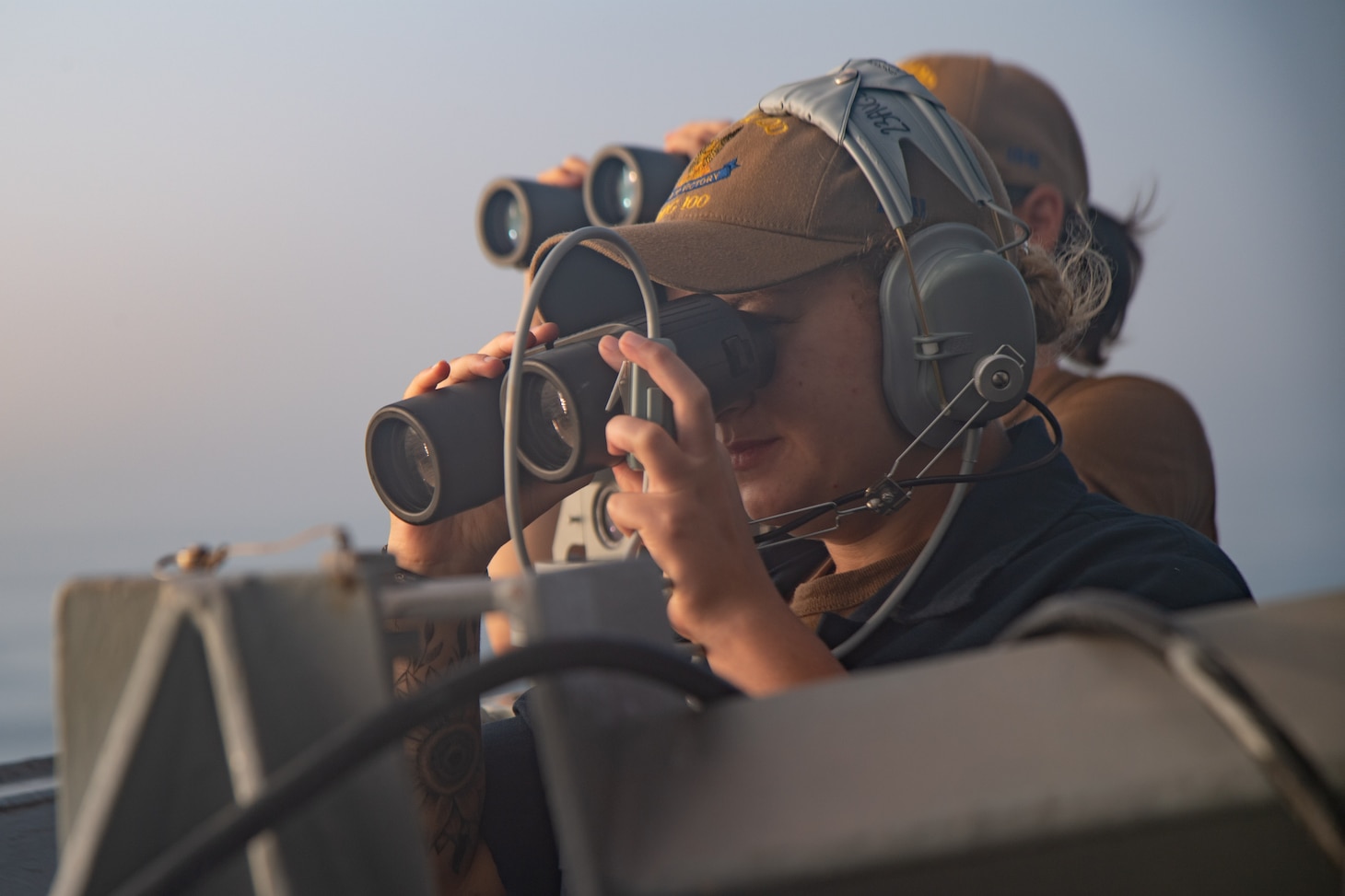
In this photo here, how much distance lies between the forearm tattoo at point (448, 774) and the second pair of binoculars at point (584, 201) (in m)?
0.83

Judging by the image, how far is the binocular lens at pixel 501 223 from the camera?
185cm

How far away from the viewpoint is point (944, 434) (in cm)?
96

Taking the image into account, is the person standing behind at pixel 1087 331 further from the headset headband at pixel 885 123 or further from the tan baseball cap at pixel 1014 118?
the headset headband at pixel 885 123

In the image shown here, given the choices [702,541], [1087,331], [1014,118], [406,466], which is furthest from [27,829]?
[1014,118]

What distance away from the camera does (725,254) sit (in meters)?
0.97

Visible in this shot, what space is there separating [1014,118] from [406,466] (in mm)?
1308

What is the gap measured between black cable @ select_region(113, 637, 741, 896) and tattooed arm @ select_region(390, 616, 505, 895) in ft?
2.26

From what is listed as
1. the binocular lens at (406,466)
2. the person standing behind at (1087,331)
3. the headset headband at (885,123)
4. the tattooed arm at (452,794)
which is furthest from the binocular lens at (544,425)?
the person standing behind at (1087,331)

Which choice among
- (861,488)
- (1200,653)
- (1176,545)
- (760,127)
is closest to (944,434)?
(861,488)

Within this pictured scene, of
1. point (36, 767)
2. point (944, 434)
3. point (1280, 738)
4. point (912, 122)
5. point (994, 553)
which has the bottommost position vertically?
point (36, 767)

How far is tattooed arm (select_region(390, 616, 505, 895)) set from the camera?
3.34ft

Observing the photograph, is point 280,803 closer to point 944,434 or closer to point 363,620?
point 363,620

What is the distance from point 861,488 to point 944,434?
0.09 metres

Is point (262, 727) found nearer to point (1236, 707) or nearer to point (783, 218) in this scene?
point (1236, 707)
